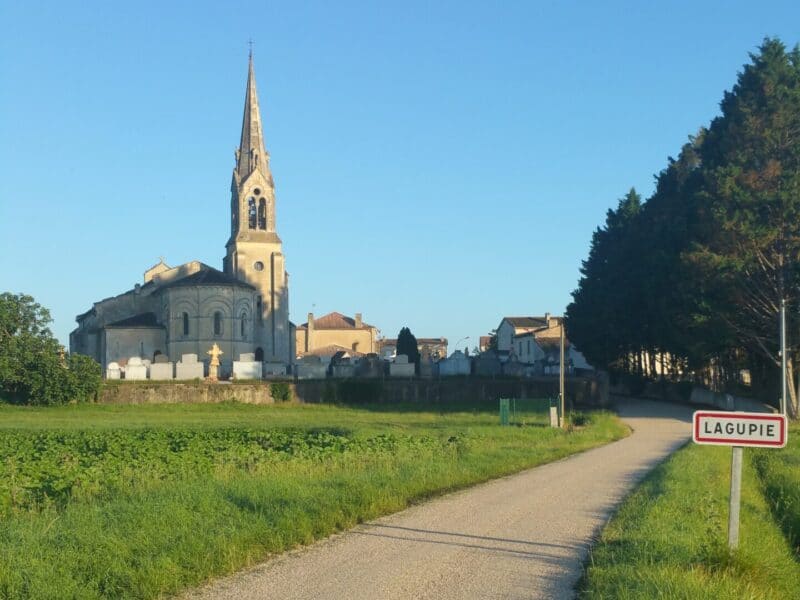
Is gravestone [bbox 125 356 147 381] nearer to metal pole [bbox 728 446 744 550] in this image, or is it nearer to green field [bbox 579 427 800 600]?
green field [bbox 579 427 800 600]

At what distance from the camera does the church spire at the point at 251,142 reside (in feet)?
256

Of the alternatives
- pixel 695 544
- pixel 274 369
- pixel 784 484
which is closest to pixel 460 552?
pixel 695 544

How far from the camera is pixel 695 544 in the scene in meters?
10.4

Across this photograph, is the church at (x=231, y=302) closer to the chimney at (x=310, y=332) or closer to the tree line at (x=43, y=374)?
the tree line at (x=43, y=374)

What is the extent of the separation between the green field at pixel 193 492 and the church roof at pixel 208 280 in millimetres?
39559

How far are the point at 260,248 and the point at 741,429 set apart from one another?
70.3 meters

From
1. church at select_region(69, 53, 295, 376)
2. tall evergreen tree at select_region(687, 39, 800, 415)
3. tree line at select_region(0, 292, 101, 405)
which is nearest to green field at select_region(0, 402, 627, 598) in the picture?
tall evergreen tree at select_region(687, 39, 800, 415)

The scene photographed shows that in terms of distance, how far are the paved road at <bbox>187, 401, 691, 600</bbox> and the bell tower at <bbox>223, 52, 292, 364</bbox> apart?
6058 cm

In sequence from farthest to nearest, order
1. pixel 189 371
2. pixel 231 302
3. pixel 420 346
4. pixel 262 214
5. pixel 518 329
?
pixel 420 346 → pixel 518 329 → pixel 262 214 → pixel 231 302 → pixel 189 371

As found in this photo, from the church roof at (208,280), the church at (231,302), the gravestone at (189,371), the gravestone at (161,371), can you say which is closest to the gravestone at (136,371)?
the gravestone at (161,371)

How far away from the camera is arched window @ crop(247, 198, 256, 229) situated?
7738cm

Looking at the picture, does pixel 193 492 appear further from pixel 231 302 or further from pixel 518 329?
pixel 518 329

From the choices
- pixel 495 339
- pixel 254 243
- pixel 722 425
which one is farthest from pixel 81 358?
pixel 495 339

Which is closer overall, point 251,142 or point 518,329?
point 251,142
